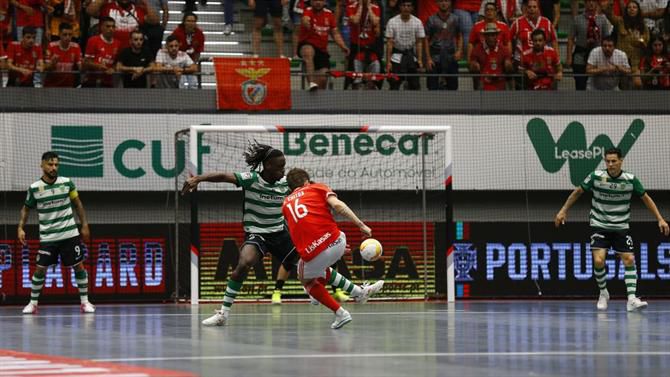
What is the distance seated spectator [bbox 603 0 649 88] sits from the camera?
79.8 feet

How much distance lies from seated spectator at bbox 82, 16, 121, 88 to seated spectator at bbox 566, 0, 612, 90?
31.7 ft

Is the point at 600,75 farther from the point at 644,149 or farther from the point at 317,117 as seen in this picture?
the point at 317,117

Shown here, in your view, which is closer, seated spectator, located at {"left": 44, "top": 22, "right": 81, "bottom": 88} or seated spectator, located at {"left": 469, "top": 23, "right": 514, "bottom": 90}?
seated spectator, located at {"left": 44, "top": 22, "right": 81, "bottom": 88}

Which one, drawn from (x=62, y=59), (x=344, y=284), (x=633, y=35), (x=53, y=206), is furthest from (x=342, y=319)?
(x=633, y=35)

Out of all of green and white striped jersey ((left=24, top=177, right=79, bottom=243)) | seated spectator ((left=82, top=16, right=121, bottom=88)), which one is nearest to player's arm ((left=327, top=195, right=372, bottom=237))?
green and white striped jersey ((left=24, top=177, right=79, bottom=243))

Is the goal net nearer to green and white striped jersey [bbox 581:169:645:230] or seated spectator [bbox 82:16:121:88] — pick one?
seated spectator [bbox 82:16:121:88]

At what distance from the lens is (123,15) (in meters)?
22.9

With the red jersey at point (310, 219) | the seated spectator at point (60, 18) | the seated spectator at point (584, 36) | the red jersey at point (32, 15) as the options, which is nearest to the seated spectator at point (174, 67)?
the seated spectator at point (60, 18)

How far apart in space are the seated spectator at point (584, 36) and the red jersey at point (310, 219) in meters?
12.3

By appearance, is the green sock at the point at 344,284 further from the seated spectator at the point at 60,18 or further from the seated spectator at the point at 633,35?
the seated spectator at the point at 633,35

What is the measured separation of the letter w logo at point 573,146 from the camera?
2334 centimetres

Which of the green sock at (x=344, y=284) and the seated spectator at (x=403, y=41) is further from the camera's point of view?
the seated spectator at (x=403, y=41)

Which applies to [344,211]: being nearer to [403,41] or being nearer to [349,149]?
[349,149]

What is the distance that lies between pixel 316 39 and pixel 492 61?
3711 millimetres
